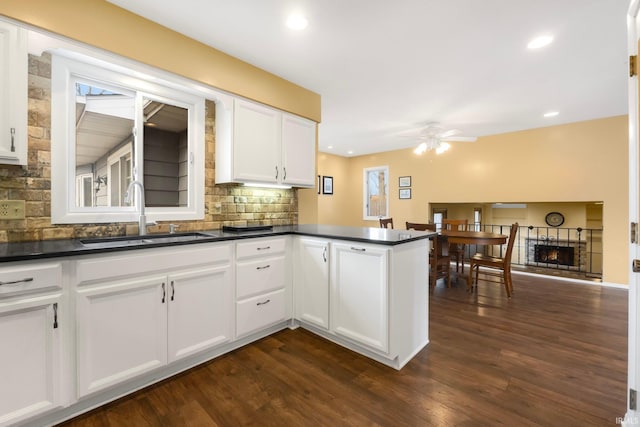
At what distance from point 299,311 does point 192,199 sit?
4.85 feet

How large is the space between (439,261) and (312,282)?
229 centimetres

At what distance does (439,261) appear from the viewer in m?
3.92

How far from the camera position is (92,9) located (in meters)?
1.84

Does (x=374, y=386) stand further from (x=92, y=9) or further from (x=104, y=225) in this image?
(x=92, y=9)

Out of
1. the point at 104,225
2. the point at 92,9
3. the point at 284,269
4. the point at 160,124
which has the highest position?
the point at 92,9

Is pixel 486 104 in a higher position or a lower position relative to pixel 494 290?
higher

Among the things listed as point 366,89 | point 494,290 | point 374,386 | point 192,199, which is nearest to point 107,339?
point 192,199

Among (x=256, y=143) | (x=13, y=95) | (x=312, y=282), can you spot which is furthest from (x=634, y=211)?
(x=13, y=95)

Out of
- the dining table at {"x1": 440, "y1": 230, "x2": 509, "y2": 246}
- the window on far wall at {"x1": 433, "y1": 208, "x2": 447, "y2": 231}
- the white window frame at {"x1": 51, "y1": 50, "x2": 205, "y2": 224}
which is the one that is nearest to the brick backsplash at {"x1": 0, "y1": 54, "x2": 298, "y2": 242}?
the white window frame at {"x1": 51, "y1": 50, "x2": 205, "y2": 224}

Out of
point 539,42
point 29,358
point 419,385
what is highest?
point 539,42

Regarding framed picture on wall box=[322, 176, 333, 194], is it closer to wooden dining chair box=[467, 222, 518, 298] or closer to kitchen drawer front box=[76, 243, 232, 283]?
wooden dining chair box=[467, 222, 518, 298]

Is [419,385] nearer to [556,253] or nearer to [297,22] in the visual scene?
[297,22]

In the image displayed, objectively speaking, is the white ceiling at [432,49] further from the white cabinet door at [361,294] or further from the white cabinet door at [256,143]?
the white cabinet door at [361,294]

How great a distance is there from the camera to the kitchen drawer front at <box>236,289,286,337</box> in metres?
2.24
